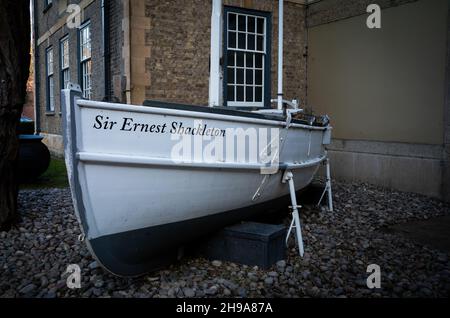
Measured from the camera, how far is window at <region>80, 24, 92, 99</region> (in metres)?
11.0

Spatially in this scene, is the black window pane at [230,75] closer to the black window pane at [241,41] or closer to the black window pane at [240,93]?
the black window pane at [240,93]

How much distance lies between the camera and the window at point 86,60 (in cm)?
1105

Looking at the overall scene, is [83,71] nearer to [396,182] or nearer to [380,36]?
[380,36]

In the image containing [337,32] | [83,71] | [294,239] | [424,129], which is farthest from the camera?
[83,71]

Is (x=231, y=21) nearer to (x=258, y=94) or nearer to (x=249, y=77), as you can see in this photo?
(x=249, y=77)

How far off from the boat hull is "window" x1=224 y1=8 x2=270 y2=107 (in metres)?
5.30

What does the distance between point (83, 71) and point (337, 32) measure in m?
6.83

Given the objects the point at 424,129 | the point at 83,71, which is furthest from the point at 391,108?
the point at 83,71

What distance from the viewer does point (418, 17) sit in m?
8.07

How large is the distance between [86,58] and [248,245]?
28.9ft

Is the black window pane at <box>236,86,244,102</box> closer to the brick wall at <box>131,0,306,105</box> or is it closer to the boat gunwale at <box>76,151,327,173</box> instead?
the brick wall at <box>131,0,306,105</box>

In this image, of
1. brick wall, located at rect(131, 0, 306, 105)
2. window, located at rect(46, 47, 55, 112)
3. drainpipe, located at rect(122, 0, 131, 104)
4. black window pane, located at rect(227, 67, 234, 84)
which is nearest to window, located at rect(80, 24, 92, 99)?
drainpipe, located at rect(122, 0, 131, 104)

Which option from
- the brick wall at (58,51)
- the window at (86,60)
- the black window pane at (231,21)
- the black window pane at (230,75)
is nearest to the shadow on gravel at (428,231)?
the black window pane at (230,75)
